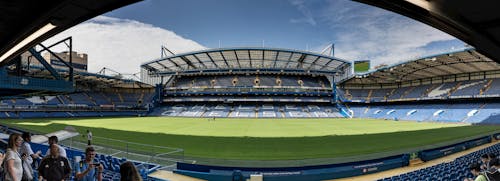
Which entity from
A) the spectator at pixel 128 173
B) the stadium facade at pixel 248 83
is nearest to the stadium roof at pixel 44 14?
the spectator at pixel 128 173

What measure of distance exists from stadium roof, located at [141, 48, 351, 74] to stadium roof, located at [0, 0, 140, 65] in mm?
47678

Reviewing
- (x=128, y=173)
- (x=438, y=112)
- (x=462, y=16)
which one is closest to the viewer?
(x=128, y=173)

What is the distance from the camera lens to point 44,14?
459 cm

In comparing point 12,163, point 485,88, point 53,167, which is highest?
point 485,88

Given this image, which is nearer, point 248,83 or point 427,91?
point 427,91

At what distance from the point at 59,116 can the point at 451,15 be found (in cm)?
5584

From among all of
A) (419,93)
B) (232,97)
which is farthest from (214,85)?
(419,93)

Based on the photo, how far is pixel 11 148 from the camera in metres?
3.96

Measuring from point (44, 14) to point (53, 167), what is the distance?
2.75m

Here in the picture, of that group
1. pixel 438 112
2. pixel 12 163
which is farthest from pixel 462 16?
pixel 438 112

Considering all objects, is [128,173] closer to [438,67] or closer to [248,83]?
[438,67]

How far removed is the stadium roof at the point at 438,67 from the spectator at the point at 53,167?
4313 cm

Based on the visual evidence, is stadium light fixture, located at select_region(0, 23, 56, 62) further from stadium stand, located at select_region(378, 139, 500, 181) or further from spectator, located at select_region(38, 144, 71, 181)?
stadium stand, located at select_region(378, 139, 500, 181)

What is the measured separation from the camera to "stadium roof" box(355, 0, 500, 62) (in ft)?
11.7
